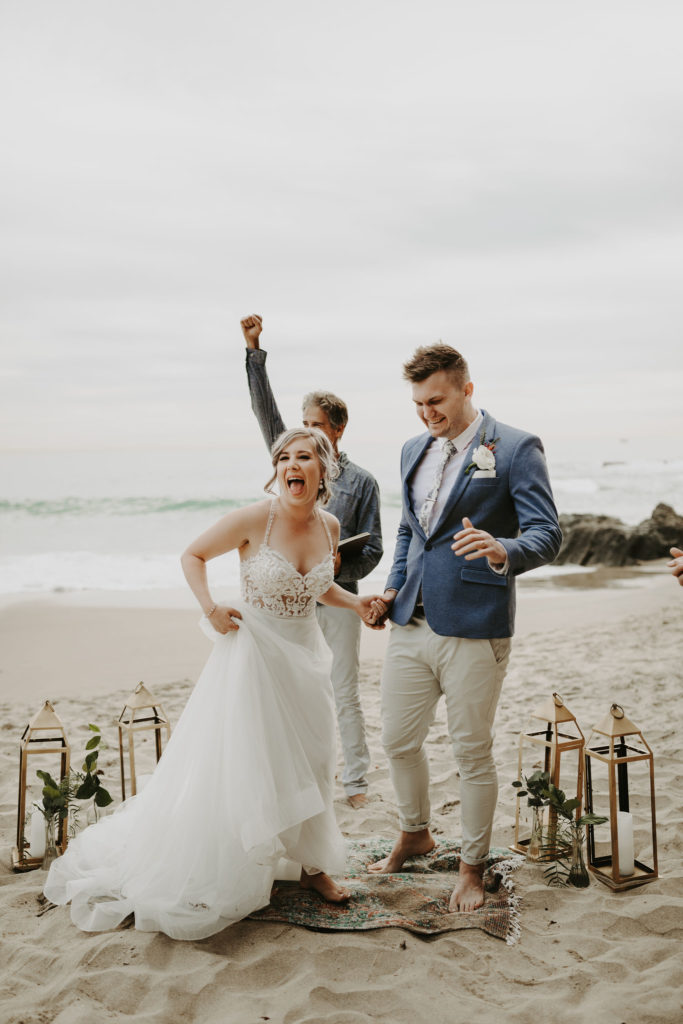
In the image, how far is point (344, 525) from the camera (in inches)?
165

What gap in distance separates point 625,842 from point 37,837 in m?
2.55

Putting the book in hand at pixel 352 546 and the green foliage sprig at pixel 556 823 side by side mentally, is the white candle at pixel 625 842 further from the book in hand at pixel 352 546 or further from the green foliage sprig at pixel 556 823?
the book in hand at pixel 352 546

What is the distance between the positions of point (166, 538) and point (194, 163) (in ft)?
38.2

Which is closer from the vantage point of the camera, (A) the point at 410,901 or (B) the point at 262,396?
(A) the point at 410,901

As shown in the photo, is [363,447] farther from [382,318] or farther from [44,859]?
[44,859]

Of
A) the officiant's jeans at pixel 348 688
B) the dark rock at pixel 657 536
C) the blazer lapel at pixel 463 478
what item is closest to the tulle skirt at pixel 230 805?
the blazer lapel at pixel 463 478

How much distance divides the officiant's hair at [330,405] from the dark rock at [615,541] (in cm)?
1092

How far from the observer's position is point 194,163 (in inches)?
373

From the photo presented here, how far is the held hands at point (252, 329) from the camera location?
13.4 feet

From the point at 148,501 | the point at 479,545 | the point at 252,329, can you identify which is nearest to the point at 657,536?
the point at 252,329

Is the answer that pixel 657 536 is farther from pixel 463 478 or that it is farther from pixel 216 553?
pixel 216 553

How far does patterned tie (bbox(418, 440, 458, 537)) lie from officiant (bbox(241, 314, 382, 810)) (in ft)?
2.66

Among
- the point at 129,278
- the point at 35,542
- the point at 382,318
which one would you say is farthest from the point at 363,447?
the point at 35,542

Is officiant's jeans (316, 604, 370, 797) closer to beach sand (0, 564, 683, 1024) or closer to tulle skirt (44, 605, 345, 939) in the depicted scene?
beach sand (0, 564, 683, 1024)
